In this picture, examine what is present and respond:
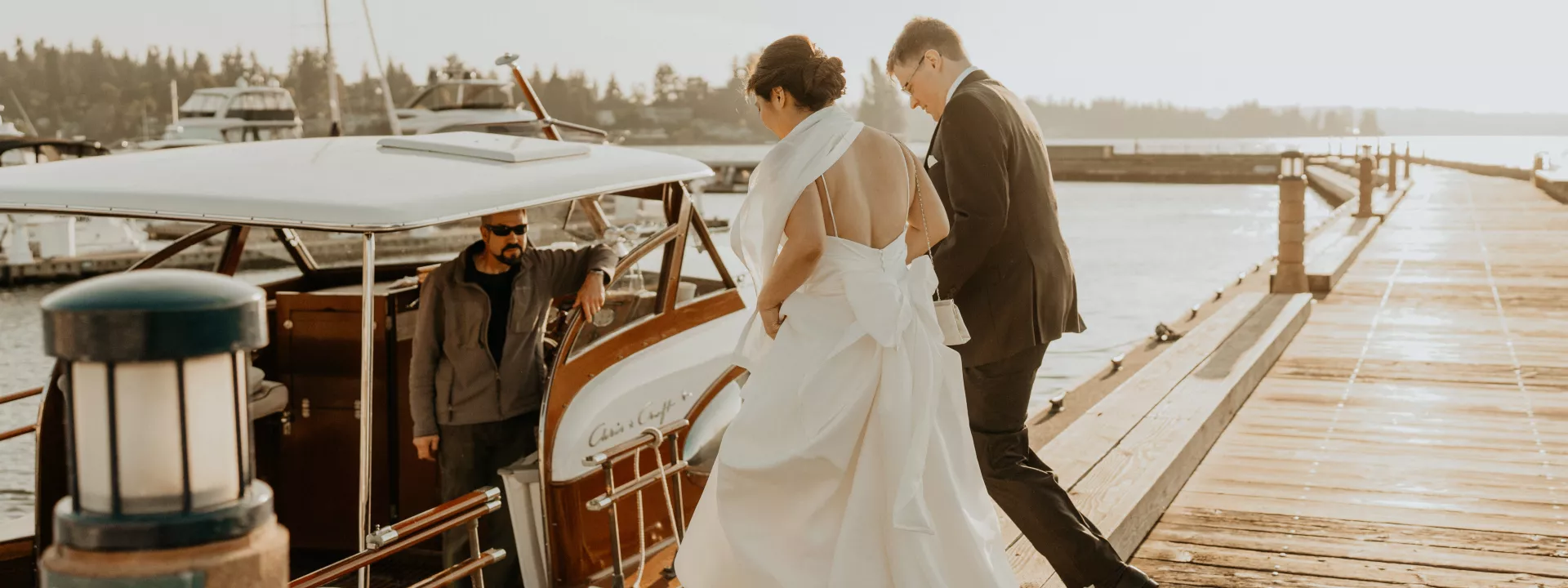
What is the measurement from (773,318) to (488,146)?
2343mm

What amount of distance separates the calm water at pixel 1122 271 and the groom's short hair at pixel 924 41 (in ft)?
13.9

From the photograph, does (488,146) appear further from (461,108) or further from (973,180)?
(461,108)

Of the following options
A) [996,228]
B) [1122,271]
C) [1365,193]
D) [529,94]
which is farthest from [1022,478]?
[1122,271]

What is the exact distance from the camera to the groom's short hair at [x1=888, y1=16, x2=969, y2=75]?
14.0ft

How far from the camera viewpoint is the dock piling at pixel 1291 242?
13.9m

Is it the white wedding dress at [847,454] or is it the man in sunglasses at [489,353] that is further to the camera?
the man in sunglasses at [489,353]

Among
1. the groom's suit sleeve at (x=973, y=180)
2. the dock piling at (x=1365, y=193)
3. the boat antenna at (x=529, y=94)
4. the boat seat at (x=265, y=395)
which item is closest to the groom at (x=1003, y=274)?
the groom's suit sleeve at (x=973, y=180)

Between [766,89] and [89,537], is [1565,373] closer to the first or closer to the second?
[766,89]

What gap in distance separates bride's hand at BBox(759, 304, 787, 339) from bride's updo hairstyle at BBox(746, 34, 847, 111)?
508 mm

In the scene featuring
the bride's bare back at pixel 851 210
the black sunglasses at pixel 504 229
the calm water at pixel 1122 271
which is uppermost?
the bride's bare back at pixel 851 210

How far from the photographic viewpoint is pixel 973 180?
410cm

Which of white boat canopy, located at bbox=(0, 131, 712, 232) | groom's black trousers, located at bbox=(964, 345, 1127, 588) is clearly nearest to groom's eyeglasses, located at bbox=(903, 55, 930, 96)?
groom's black trousers, located at bbox=(964, 345, 1127, 588)

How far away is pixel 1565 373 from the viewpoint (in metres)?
9.44

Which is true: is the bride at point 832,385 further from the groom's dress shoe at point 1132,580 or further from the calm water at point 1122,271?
the calm water at point 1122,271
